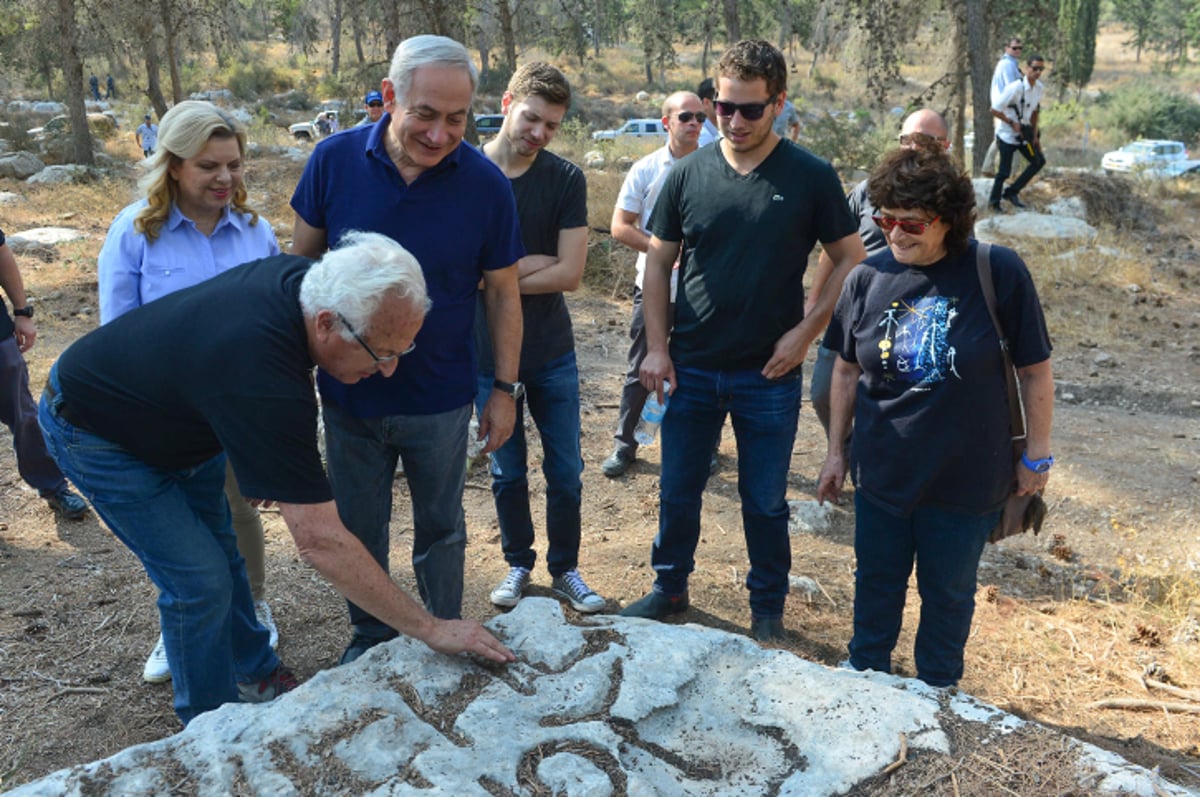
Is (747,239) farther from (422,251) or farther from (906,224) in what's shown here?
(422,251)

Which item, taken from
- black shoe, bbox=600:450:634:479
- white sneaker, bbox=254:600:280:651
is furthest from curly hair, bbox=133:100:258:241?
black shoe, bbox=600:450:634:479

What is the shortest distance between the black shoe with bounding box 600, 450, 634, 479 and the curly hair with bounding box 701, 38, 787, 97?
2.59 meters

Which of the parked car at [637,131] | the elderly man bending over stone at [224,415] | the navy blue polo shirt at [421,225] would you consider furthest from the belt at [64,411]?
the parked car at [637,131]

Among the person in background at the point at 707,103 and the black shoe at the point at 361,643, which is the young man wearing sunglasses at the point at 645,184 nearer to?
the person in background at the point at 707,103

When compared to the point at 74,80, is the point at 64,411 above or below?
below

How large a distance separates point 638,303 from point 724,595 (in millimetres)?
1714

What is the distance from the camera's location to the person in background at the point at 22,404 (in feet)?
14.2

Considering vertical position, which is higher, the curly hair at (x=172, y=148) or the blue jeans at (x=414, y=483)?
the curly hair at (x=172, y=148)

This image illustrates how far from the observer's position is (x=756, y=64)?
3.21 metres

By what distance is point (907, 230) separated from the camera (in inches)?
105

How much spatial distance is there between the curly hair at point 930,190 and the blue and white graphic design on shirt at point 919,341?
18 cm

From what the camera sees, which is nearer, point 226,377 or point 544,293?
point 226,377

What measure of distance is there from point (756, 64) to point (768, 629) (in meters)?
2.03

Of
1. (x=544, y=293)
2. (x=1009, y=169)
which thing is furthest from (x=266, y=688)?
(x=1009, y=169)
